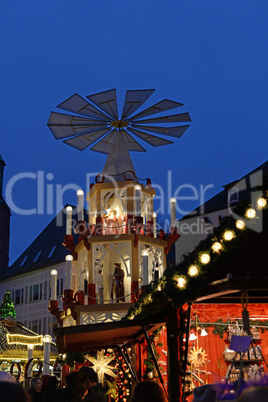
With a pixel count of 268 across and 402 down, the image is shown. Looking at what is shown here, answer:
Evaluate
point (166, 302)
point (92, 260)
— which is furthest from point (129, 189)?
point (166, 302)

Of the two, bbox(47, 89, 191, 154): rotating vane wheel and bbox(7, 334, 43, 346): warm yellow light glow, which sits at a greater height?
bbox(47, 89, 191, 154): rotating vane wheel

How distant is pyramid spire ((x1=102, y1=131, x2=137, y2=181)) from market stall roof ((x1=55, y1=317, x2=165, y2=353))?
22.4 ft

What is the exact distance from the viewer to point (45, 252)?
51844 millimetres

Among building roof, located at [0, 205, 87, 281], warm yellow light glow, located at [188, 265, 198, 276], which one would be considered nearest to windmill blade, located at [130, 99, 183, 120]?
warm yellow light glow, located at [188, 265, 198, 276]

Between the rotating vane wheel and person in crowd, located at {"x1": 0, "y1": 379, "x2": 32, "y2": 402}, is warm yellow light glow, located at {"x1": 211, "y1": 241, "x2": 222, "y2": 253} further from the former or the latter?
the rotating vane wheel

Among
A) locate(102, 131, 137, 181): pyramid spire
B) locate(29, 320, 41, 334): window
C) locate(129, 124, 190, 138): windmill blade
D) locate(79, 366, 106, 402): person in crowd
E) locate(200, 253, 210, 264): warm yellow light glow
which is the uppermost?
locate(129, 124, 190, 138): windmill blade

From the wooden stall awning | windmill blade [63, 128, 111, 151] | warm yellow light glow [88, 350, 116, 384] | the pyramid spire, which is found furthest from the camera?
windmill blade [63, 128, 111, 151]

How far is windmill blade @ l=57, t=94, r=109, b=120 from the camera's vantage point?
17656mm

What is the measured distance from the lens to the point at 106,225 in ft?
57.9

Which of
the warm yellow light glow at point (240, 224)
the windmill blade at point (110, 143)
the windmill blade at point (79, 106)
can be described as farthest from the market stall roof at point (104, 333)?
the windmill blade at point (110, 143)

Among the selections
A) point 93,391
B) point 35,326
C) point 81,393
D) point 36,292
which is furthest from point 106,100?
point 36,292

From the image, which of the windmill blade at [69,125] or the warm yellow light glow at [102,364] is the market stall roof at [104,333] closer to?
the warm yellow light glow at [102,364]

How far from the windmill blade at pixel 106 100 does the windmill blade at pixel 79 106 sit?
0.80ft

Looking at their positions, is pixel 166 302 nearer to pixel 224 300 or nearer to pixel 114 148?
pixel 224 300
